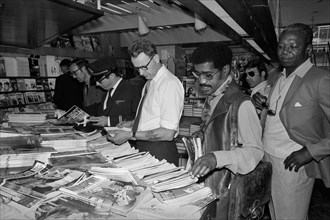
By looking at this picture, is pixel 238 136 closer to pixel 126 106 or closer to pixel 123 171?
pixel 123 171

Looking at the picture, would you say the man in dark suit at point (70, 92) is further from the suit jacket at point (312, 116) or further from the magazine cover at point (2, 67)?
the suit jacket at point (312, 116)

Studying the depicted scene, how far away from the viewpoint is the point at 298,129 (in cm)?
175

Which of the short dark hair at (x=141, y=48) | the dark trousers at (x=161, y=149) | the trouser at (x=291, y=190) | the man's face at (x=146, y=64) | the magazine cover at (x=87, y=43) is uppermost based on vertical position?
the magazine cover at (x=87, y=43)

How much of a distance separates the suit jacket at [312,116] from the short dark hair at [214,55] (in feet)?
1.81

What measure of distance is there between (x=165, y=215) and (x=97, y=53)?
7805 mm

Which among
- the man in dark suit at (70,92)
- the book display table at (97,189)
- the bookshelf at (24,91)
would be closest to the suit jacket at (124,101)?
the book display table at (97,189)

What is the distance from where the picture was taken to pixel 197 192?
1162 mm

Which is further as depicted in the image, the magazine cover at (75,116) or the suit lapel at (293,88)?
the magazine cover at (75,116)

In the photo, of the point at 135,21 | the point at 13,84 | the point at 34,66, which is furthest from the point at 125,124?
the point at 34,66

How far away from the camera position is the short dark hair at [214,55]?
149 centimetres

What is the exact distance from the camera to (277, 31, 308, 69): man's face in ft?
5.86

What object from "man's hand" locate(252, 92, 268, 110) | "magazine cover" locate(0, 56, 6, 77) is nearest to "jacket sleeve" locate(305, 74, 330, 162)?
"man's hand" locate(252, 92, 268, 110)

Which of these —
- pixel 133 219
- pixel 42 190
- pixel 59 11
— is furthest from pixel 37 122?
pixel 133 219

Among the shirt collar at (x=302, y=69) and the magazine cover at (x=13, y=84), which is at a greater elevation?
the shirt collar at (x=302, y=69)
